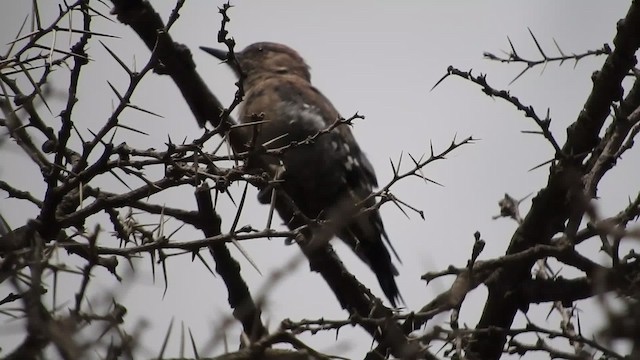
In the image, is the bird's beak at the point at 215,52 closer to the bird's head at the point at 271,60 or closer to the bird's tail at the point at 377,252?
the bird's head at the point at 271,60

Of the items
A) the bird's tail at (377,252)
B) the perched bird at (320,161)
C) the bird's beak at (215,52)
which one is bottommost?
the bird's tail at (377,252)

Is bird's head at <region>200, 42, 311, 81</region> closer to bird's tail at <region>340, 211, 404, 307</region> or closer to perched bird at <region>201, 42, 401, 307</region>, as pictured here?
perched bird at <region>201, 42, 401, 307</region>

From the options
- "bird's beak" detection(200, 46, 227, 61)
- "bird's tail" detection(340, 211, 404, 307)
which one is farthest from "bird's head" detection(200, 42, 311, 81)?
"bird's tail" detection(340, 211, 404, 307)

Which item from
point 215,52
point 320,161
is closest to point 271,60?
point 215,52

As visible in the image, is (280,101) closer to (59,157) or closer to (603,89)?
(603,89)

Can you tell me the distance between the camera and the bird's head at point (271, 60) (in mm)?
8430

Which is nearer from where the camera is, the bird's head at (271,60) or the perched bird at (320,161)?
the perched bird at (320,161)

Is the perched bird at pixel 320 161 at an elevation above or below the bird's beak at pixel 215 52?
below

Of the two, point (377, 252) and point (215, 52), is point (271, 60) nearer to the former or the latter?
point (215, 52)

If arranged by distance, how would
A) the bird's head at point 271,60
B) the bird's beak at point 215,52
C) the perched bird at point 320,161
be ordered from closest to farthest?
the perched bird at point 320,161, the bird's beak at point 215,52, the bird's head at point 271,60

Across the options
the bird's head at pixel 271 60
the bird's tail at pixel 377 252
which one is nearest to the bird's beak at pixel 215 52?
the bird's head at pixel 271 60

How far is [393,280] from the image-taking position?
6.99 meters

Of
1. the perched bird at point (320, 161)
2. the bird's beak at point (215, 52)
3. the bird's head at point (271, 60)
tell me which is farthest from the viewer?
the bird's head at point (271, 60)

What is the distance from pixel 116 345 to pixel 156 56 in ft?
4.67
